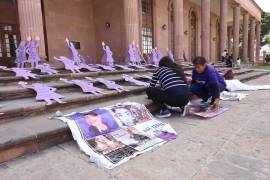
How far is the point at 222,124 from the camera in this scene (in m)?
4.42

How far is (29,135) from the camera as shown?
9.95 feet

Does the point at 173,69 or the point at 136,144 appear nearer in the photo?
the point at 136,144

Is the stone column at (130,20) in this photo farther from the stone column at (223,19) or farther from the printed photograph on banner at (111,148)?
the stone column at (223,19)

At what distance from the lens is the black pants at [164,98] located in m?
4.68

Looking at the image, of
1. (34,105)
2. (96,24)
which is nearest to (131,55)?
(96,24)

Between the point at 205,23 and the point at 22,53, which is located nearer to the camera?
the point at 22,53

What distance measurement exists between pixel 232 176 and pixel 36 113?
10.2ft

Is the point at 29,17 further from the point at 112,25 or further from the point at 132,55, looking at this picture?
the point at 112,25

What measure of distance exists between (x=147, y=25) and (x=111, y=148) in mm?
15434

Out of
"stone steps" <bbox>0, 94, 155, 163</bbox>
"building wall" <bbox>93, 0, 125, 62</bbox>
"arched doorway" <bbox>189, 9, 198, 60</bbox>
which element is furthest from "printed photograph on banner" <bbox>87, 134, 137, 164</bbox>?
"arched doorway" <bbox>189, 9, 198, 60</bbox>

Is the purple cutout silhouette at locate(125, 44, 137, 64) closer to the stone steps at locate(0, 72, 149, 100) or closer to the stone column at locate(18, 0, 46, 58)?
the stone column at locate(18, 0, 46, 58)

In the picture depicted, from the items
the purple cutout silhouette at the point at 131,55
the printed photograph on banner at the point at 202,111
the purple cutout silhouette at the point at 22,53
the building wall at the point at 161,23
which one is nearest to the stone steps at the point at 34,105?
the printed photograph on banner at the point at 202,111

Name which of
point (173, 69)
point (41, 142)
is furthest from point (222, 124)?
point (41, 142)

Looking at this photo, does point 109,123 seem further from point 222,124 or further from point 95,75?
point 95,75
